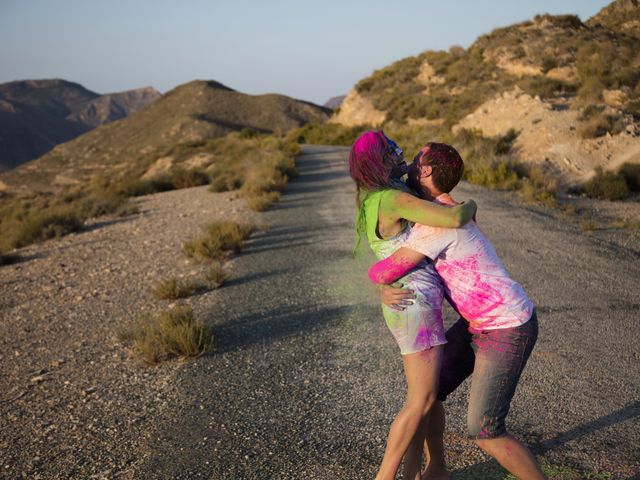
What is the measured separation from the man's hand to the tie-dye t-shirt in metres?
0.19

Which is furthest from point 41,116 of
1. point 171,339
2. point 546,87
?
point 171,339

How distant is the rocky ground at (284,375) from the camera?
3578 mm

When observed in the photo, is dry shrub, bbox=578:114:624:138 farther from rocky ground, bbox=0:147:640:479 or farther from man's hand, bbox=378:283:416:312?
man's hand, bbox=378:283:416:312

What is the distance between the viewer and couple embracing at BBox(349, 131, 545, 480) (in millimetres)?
2365

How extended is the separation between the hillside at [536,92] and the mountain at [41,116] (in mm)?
94753

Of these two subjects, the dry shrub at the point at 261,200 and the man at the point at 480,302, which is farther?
the dry shrub at the point at 261,200

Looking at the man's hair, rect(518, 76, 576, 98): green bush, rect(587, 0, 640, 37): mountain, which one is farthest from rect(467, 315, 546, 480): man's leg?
rect(587, 0, 640, 37): mountain

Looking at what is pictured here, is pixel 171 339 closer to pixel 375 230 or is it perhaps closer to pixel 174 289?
pixel 174 289

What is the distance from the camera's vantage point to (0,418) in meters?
4.53

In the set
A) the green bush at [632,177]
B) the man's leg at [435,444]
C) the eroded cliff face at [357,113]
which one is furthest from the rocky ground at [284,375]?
the eroded cliff face at [357,113]

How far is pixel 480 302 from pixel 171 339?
12.5 feet

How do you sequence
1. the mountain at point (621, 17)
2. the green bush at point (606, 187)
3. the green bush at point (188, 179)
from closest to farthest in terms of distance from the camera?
the green bush at point (606, 187), the green bush at point (188, 179), the mountain at point (621, 17)

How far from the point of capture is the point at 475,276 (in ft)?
7.96

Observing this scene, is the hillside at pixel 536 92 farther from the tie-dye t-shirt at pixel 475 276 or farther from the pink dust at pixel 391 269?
the pink dust at pixel 391 269
